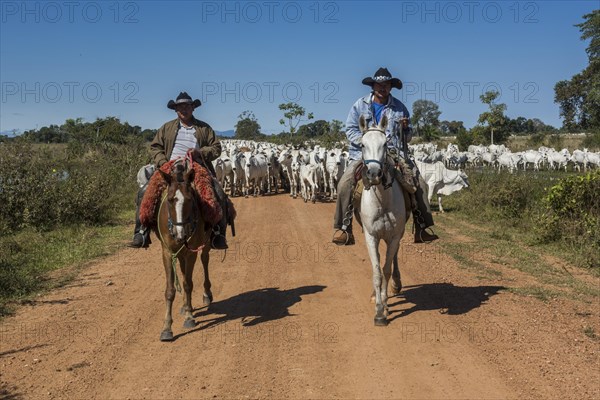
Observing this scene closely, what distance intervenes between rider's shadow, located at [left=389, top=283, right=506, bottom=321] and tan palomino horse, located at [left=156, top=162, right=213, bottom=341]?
9.37ft

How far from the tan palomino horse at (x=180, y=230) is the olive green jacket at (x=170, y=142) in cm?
66

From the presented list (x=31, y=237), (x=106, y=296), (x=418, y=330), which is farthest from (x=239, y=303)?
(x=31, y=237)

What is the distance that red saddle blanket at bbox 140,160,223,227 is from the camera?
7.72 m

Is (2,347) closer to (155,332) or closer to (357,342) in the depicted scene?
(155,332)

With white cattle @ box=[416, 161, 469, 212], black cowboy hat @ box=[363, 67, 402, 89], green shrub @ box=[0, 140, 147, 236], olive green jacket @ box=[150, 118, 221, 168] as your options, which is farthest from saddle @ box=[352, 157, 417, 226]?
white cattle @ box=[416, 161, 469, 212]

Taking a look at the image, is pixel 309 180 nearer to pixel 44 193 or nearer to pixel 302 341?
pixel 44 193

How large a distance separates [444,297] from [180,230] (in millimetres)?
4398

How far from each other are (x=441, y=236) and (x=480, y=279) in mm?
4780

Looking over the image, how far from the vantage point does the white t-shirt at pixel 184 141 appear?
858cm

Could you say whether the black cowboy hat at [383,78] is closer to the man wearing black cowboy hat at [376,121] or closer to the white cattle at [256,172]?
the man wearing black cowboy hat at [376,121]

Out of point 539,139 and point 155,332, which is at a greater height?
point 539,139

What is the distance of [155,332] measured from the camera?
755 cm

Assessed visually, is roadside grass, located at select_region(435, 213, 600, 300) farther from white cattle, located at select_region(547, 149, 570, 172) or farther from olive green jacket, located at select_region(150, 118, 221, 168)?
white cattle, located at select_region(547, 149, 570, 172)

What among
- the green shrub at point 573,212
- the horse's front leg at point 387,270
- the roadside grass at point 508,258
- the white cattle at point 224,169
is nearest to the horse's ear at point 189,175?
the horse's front leg at point 387,270
